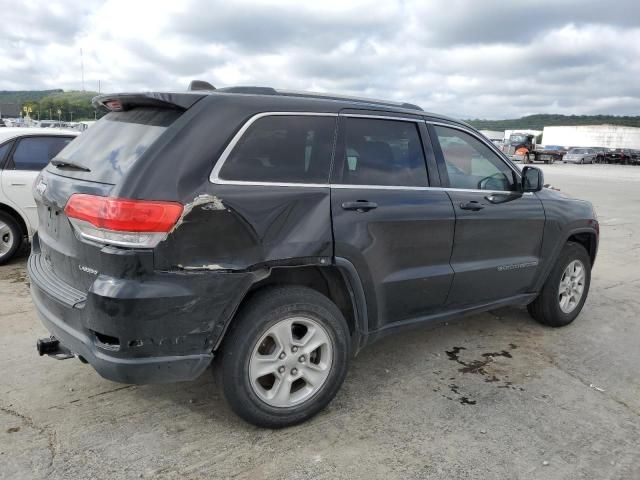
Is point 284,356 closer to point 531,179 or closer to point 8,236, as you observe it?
point 531,179

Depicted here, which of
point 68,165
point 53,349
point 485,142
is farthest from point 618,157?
point 53,349

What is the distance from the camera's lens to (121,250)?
8.19ft

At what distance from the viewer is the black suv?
8.38 feet

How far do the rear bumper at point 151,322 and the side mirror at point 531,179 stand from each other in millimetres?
2569

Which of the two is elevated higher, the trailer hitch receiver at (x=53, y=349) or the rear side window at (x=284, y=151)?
the rear side window at (x=284, y=151)

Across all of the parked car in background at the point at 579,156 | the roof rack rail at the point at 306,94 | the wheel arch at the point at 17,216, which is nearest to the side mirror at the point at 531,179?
the roof rack rail at the point at 306,94

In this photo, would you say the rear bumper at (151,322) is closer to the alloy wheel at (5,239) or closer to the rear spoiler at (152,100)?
the rear spoiler at (152,100)

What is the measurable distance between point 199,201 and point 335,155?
0.93 m

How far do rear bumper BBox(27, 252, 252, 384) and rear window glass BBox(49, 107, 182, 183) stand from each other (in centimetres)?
58

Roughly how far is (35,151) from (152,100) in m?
4.38

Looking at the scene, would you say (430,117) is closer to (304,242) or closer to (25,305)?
(304,242)

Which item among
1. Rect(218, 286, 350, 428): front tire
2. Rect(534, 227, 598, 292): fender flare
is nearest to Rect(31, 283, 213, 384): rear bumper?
Rect(218, 286, 350, 428): front tire

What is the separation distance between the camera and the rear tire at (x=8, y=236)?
20.1 feet

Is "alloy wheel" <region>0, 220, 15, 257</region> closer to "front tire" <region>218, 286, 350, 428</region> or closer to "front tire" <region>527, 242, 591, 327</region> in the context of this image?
"front tire" <region>218, 286, 350, 428</region>
